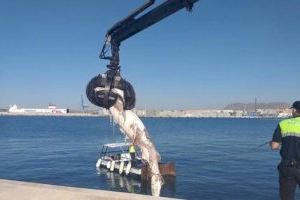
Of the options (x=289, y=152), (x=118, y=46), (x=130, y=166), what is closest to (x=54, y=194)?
(x=118, y=46)

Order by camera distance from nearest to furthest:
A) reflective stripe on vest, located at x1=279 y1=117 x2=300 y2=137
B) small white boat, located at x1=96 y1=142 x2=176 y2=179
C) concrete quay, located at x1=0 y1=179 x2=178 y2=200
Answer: concrete quay, located at x1=0 y1=179 x2=178 y2=200
reflective stripe on vest, located at x1=279 y1=117 x2=300 y2=137
small white boat, located at x1=96 y1=142 x2=176 y2=179

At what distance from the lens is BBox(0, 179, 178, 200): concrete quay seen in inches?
326

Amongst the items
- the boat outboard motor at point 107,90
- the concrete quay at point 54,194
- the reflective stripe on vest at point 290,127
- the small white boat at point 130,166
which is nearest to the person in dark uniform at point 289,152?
the reflective stripe on vest at point 290,127

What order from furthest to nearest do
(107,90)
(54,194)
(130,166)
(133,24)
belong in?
(130,166) → (133,24) → (107,90) → (54,194)

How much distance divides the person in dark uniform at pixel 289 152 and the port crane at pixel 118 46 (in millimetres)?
3375

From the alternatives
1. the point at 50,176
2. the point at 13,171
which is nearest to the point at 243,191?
the point at 50,176

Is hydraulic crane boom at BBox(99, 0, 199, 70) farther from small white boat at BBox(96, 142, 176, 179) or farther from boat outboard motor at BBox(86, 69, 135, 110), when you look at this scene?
small white boat at BBox(96, 142, 176, 179)

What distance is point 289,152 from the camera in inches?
348

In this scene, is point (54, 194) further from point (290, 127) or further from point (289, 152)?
point (290, 127)

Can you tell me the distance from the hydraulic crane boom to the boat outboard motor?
0.50 m

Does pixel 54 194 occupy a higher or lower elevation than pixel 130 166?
higher

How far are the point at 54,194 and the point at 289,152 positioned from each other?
521cm

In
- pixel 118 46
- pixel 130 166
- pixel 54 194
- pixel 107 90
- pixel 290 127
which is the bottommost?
pixel 130 166

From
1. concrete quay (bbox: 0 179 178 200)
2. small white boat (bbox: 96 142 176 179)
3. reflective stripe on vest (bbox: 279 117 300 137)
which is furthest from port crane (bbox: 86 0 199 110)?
small white boat (bbox: 96 142 176 179)
